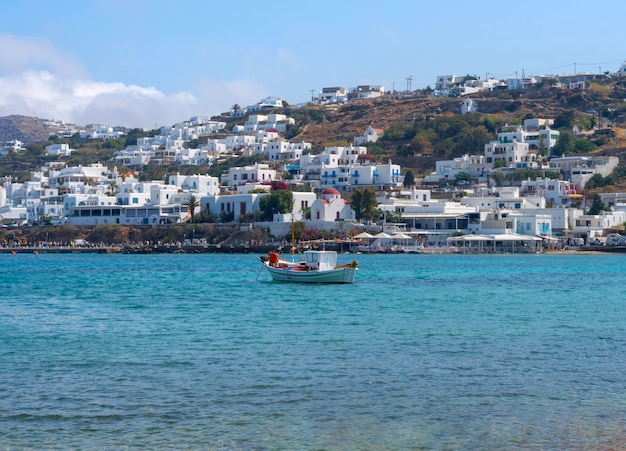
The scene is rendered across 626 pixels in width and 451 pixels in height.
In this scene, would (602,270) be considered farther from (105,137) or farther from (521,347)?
(105,137)

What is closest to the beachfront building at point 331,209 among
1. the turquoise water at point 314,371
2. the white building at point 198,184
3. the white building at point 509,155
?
the white building at point 198,184

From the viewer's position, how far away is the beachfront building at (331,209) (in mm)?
80062

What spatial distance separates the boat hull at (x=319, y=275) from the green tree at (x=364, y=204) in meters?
36.9

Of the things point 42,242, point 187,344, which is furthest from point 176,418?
point 42,242

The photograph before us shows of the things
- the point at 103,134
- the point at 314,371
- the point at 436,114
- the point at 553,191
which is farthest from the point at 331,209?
the point at 103,134

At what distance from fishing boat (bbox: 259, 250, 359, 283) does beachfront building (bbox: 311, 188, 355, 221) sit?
3650 centimetres

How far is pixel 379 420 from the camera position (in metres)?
13.7

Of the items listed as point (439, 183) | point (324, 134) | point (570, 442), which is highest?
point (324, 134)

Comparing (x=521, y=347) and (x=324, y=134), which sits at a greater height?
(x=324, y=134)

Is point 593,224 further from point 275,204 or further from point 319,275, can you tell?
point 319,275

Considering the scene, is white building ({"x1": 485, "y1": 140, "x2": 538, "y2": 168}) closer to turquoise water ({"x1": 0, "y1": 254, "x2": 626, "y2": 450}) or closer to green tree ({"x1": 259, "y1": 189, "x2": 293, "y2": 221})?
green tree ({"x1": 259, "y1": 189, "x2": 293, "y2": 221})

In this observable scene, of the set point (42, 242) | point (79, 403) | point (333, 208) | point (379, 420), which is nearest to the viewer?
point (379, 420)

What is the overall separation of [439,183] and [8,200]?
1861 inches

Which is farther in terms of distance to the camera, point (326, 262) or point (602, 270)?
point (602, 270)
